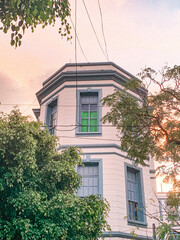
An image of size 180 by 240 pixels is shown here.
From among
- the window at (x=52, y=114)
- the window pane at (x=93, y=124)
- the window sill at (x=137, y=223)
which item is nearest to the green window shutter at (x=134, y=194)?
the window sill at (x=137, y=223)

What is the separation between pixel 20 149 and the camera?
822 centimetres

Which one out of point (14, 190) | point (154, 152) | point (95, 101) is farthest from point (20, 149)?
point (95, 101)

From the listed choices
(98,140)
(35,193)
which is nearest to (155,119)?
(35,193)

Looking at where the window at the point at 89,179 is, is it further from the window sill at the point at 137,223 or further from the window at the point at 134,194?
the window sill at the point at 137,223

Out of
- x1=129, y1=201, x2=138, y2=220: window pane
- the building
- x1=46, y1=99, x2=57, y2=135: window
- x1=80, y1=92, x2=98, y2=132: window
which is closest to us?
the building

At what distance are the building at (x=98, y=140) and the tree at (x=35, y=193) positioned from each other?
14.8 feet

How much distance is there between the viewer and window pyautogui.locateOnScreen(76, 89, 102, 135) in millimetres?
15445

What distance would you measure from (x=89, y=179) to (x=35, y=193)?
661 cm

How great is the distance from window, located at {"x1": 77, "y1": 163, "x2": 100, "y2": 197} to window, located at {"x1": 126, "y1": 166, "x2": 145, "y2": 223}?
1.74 meters

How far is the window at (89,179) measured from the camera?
1392 centimetres

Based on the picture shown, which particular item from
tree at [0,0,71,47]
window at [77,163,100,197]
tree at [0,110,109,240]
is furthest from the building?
tree at [0,0,71,47]

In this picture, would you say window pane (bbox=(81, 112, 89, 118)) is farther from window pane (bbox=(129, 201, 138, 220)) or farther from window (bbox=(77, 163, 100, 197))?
window pane (bbox=(129, 201, 138, 220))

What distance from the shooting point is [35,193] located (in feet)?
25.8

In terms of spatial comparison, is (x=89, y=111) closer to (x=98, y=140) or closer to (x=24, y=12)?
(x=98, y=140)
